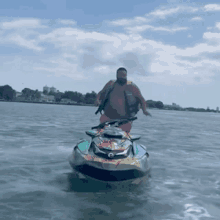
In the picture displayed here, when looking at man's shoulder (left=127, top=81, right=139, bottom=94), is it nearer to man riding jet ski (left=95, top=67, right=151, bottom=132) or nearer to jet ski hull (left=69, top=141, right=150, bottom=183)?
man riding jet ski (left=95, top=67, right=151, bottom=132)

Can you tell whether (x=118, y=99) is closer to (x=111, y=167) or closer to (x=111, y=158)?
(x=111, y=158)

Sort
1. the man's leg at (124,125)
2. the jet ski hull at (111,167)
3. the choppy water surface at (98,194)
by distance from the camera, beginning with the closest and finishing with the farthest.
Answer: the choppy water surface at (98,194), the jet ski hull at (111,167), the man's leg at (124,125)

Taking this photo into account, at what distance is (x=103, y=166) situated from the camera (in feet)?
16.7

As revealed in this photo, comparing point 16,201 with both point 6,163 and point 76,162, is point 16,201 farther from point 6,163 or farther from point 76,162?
point 6,163

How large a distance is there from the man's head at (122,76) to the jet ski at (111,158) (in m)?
1.01

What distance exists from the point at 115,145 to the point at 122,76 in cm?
159

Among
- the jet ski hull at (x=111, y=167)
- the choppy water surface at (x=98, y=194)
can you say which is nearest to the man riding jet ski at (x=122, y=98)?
the jet ski hull at (x=111, y=167)

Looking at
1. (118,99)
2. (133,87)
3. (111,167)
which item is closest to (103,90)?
(118,99)

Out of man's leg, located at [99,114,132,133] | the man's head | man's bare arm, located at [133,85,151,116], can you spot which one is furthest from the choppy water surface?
the man's head

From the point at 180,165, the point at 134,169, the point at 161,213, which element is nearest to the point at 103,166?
the point at 134,169

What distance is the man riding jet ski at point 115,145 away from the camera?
5.14 metres

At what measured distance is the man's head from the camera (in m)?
6.04

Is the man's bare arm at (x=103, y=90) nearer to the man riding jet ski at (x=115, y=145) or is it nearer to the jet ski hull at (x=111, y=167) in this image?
the man riding jet ski at (x=115, y=145)

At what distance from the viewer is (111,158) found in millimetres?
Answer: 5125
